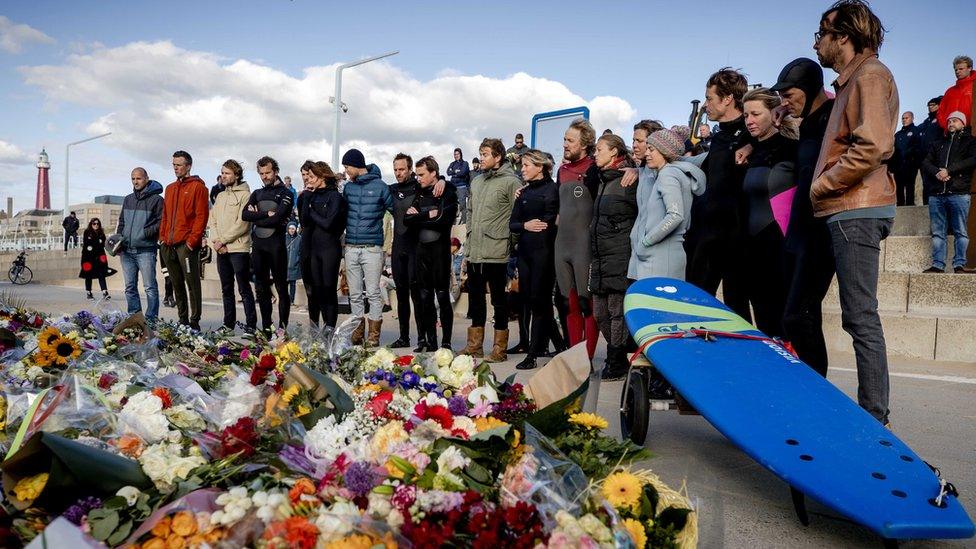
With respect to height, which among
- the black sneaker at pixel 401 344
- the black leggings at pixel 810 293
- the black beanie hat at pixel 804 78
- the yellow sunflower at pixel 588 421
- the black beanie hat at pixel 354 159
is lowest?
the black sneaker at pixel 401 344

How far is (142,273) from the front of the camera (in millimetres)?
8297

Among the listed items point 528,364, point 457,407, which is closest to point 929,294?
point 528,364

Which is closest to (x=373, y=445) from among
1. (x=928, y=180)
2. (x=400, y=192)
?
(x=400, y=192)

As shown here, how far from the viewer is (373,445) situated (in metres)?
1.94

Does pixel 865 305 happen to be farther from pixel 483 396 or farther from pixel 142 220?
pixel 142 220

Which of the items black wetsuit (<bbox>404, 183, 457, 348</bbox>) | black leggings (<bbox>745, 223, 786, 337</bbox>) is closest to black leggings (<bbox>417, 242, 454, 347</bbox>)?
black wetsuit (<bbox>404, 183, 457, 348</bbox>)

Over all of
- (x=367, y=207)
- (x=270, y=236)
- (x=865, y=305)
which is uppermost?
(x=367, y=207)

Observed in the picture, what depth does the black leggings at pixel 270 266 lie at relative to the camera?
24.9 ft

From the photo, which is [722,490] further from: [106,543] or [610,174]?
[610,174]

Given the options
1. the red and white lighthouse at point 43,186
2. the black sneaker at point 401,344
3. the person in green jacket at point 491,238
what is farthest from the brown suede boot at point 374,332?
the red and white lighthouse at point 43,186

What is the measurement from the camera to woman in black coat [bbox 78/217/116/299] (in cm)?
1433

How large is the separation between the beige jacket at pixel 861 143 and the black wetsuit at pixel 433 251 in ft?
13.5

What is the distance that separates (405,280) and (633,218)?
9.32 ft

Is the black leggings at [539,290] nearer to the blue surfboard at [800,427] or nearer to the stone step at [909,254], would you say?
the blue surfboard at [800,427]
